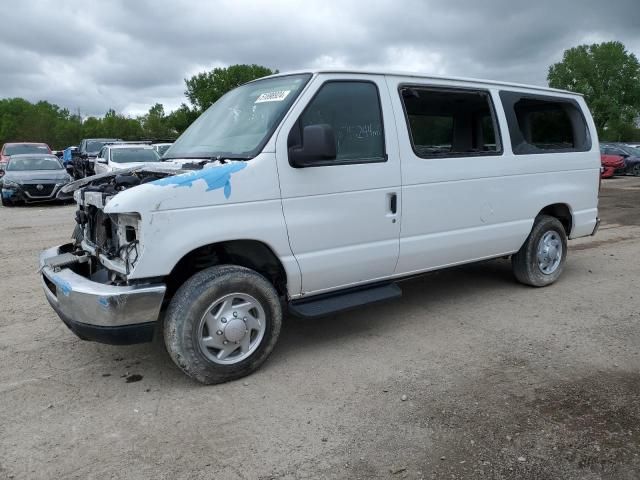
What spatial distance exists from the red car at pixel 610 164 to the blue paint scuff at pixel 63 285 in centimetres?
→ 2321

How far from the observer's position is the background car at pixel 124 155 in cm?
1465

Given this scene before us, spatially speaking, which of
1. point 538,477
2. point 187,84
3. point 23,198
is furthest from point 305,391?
point 187,84

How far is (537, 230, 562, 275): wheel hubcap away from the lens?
593 cm

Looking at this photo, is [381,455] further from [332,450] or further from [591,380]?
[591,380]

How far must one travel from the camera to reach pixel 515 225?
548cm

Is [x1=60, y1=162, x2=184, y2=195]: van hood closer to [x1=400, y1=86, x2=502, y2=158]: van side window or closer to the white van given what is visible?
the white van

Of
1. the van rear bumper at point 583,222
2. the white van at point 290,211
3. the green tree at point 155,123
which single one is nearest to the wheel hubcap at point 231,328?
the white van at point 290,211

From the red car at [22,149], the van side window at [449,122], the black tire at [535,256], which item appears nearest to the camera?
the van side window at [449,122]

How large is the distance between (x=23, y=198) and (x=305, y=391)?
13.3 meters

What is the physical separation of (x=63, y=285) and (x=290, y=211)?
157 centimetres

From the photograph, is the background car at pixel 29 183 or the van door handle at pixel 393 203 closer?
the van door handle at pixel 393 203

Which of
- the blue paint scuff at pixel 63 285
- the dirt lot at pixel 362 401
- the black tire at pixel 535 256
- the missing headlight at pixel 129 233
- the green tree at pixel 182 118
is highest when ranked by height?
the green tree at pixel 182 118

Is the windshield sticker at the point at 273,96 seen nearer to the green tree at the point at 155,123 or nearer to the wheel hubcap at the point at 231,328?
the wheel hubcap at the point at 231,328

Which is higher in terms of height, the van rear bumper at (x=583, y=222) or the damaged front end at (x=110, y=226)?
the damaged front end at (x=110, y=226)
